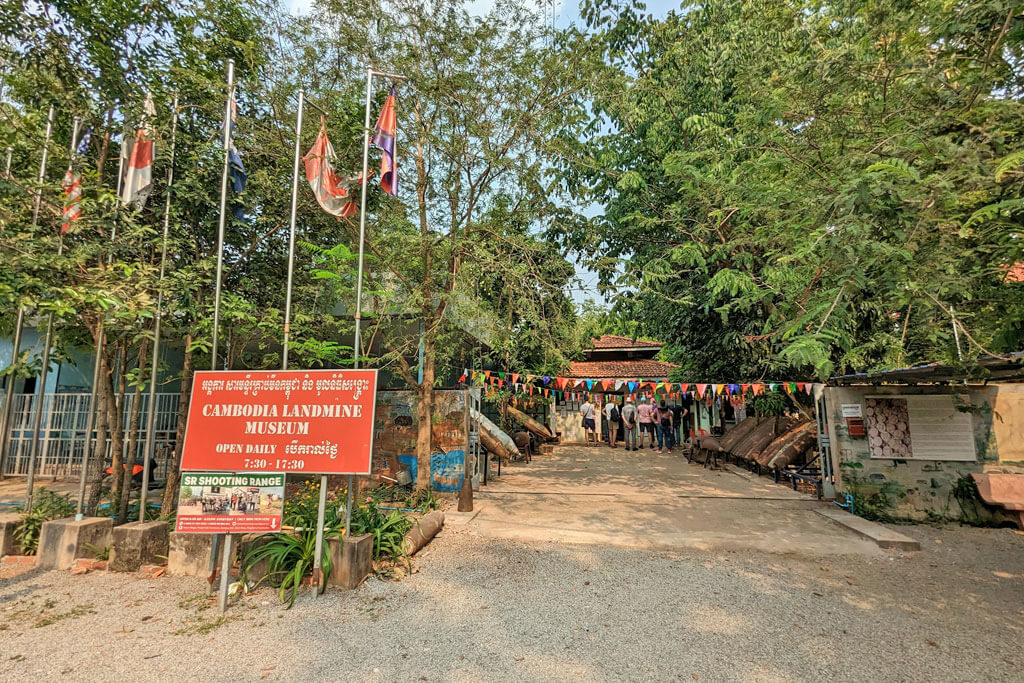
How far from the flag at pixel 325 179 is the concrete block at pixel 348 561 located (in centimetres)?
383

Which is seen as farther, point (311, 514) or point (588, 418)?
point (588, 418)

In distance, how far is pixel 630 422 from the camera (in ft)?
56.6

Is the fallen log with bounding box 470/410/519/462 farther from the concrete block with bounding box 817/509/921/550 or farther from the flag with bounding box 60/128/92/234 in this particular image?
the flag with bounding box 60/128/92/234

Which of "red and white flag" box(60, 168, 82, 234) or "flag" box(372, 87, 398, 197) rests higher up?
"flag" box(372, 87, 398, 197)

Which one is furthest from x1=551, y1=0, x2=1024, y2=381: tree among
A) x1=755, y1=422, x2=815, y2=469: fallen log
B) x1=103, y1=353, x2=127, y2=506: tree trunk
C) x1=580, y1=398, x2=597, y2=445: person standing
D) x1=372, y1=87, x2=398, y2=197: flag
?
x1=580, y1=398, x2=597, y2=445: person standing

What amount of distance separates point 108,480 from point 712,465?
13.2m

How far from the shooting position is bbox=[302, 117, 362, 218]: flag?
19.1 ft

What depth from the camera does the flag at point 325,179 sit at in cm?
582

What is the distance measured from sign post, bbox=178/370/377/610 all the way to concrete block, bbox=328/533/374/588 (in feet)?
0.66

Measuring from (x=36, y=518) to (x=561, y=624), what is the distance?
250 inches

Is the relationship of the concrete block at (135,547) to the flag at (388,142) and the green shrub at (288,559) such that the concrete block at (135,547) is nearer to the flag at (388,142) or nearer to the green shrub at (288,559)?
the green shrub at (288,559)

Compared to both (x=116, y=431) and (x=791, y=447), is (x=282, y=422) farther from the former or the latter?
(x=791, y=447)

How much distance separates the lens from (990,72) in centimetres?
430

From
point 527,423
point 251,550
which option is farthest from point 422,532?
point 527,423
